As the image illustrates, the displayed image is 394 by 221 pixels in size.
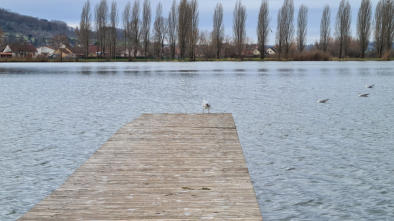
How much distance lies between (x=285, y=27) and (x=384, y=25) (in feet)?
47.4

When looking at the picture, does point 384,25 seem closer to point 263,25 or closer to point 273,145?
point 263,25

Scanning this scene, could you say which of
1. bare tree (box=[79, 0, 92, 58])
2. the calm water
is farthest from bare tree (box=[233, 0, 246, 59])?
the calm water

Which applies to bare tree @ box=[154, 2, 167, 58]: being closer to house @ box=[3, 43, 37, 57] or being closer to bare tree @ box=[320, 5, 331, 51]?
bare tree @ box=[320, 5, 331, 51]

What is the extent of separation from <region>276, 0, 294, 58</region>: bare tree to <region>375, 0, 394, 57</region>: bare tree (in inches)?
498

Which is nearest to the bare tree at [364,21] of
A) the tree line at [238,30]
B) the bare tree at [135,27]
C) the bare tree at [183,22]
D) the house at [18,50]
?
the tree line at [238,30]

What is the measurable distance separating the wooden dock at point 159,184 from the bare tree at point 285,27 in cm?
6103

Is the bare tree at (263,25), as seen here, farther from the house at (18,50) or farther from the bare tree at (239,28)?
the house at (18,50)

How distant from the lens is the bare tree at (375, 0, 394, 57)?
199ft

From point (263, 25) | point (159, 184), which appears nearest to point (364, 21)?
point (263, 25)

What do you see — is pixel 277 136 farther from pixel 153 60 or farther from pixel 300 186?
pixel 153 60

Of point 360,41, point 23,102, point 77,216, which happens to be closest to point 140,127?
point 77,216

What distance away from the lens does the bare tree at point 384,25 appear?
199 feet

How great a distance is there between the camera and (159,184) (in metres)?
4.19

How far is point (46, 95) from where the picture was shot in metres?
17.6
